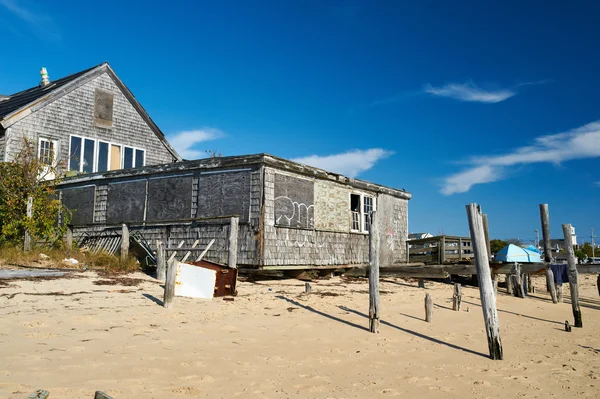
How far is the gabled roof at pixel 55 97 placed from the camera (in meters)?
20.3

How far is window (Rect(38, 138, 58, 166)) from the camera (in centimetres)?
2060

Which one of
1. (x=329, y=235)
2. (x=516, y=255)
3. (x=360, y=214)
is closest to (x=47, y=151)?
(x=329, y=235)

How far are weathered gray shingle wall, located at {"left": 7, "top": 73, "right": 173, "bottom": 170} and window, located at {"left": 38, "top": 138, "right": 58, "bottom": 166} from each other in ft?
0.73

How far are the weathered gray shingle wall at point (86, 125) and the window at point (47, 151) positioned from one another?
0.73 feet

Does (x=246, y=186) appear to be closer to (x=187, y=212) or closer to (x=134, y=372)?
(x=187, y=212)

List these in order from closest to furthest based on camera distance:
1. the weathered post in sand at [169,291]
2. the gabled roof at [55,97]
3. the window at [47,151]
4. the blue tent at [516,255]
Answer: the weathered post in sand at [169,291] < the blue tent at [516,255] < the gabled roof at [55,97] < the window at [47,151]

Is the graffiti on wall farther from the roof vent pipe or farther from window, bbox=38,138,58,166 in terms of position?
the roof vent pipe

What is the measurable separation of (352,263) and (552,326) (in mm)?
8503

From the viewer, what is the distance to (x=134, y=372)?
5414 mm

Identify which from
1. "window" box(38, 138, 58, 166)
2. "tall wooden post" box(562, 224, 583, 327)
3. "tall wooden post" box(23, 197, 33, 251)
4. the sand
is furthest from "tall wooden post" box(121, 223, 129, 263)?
"tall wooden post" box(562, 224, 583, 327)

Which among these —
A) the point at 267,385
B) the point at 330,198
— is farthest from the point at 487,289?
the point at 330,198

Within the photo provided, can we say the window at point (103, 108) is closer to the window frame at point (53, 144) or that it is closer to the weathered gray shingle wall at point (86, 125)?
the weathered gray shingle wall at point (86, 125)

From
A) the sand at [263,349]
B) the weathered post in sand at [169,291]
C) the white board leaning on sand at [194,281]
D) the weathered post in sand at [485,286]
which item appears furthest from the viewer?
the white board leaning on sand at [194,281]

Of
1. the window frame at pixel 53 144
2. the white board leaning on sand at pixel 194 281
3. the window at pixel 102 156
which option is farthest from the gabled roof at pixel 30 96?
the white board leaning on sand at pixel 194 281
